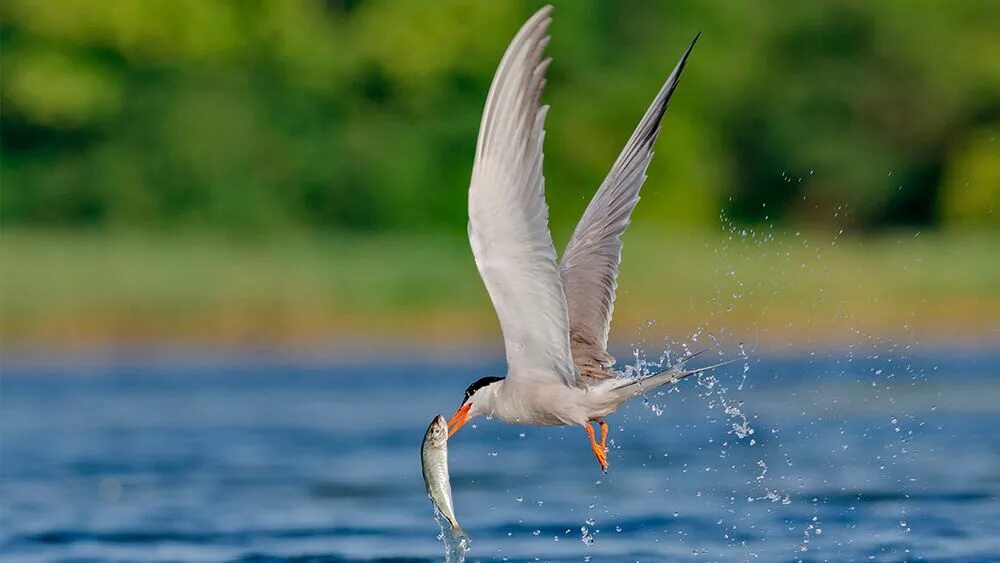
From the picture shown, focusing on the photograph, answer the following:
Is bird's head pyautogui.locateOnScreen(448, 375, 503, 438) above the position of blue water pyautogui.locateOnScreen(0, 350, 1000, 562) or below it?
below

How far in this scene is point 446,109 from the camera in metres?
32.8

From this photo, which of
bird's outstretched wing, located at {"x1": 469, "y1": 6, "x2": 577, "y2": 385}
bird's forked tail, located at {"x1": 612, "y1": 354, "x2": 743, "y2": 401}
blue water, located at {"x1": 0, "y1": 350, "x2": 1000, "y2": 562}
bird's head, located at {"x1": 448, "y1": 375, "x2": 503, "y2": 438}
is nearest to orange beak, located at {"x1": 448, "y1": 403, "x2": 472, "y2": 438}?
bird's head, located at {"x1": 448, "y1": 375, "x2": 503, "y2": 438}

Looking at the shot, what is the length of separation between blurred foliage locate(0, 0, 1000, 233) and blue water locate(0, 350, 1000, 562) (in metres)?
10.9

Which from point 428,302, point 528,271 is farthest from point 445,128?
point 528,271

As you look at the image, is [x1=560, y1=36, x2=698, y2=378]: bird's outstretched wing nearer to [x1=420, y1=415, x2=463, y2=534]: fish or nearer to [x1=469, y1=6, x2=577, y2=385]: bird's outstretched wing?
[x1=420, y1=415, x2=463, y2=534]: fish

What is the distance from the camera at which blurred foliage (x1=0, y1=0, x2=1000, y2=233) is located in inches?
1232

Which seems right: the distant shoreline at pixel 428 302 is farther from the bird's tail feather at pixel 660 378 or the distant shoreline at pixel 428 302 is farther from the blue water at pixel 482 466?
the bird's tail feather at pixel 660 378

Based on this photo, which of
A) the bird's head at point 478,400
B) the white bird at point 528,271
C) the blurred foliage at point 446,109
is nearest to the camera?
the white bird at point 528,271

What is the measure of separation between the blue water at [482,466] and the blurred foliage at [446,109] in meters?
10.9

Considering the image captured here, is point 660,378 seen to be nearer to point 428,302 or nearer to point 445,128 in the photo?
point 428,302

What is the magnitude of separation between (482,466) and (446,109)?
19.4 meters

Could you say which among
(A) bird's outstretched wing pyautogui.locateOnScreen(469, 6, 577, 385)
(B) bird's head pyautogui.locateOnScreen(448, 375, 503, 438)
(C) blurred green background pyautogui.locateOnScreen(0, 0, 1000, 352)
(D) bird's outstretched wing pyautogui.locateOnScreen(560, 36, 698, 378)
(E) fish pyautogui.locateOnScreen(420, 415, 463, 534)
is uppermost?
(C) blurred green background pyautogui.locateOnScreen(0, 0, 1000, 352)


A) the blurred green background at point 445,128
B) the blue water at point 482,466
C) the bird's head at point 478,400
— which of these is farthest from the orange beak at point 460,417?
the blurred green background at point 445,128

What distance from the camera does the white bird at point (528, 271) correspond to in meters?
7.18
